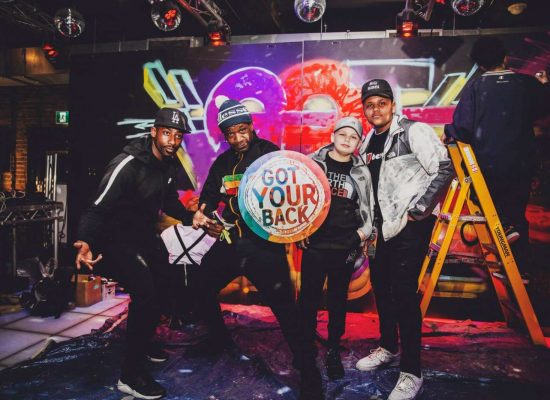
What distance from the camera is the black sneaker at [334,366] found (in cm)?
227

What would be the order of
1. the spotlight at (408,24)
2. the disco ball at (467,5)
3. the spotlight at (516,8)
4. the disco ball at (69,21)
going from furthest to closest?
the spotlight at (516,8) → the disco ball at (69,21) → the spotlight at (408,24) → the disco ball at (467,5)

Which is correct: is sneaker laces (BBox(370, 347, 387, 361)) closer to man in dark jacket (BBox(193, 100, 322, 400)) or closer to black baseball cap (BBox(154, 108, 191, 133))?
man in dark jacket (BBox(193, 100, 322, 400))

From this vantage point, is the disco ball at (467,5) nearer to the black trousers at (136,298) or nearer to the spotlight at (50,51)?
the black trousers at (136,298)

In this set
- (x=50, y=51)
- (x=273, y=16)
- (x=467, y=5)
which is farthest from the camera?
(x=50, y=51)

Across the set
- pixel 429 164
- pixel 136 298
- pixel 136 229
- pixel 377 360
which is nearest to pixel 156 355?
pixel 136 298

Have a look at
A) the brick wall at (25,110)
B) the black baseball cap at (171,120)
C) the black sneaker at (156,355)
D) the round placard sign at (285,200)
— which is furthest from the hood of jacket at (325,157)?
the brick wall at (25,110)

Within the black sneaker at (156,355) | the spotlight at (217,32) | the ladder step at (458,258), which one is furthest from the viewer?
the spotlight at (217,32)

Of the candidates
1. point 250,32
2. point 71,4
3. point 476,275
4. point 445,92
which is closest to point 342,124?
point 445,92

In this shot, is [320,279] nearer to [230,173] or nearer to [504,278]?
[230,173]

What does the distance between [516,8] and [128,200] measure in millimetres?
5274

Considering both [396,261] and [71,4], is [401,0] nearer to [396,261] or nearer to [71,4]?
[396,261]

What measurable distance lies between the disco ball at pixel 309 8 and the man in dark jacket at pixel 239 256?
1.99m

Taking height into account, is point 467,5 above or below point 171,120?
above

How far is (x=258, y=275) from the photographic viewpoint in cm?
215
